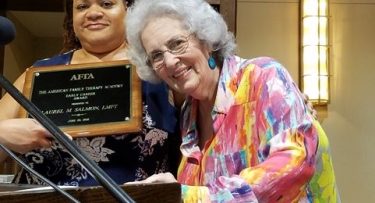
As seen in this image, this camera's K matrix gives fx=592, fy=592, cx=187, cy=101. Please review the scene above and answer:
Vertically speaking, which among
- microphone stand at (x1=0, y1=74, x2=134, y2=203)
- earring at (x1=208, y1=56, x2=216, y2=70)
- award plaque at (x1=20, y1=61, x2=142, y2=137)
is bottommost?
microphone stand at (x1=0, y1=74, x2=134, y2=203)

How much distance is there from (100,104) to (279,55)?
1.90m

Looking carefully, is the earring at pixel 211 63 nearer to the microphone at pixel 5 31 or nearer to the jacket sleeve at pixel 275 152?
the jacket sleeve at pixel 275 152

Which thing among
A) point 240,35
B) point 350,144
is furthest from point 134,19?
point 350,144

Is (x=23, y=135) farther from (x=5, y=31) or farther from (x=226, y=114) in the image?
(x=5, y=31)

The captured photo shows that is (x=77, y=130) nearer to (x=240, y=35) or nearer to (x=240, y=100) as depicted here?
(x=240, y=100)

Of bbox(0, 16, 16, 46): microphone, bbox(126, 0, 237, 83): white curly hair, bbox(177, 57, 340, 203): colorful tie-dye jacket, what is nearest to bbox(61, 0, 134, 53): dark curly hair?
bbox(126, 0, 237, 83): white curly hair

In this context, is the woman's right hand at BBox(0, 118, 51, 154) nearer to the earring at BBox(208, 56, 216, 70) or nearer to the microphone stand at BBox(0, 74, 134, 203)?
the earring at BBox(208, 56, 216, 70)

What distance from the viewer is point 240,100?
4.13ft

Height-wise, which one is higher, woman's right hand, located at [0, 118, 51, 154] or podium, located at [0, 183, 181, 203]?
woman's right hand, located at [0, 118, 51, 154]

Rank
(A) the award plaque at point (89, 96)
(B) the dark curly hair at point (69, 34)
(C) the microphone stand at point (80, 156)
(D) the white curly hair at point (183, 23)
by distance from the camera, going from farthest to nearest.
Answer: (B) the dark curly hair at point (69, 34) → (A) the award plaque at point (89, 96) → (D) the white curly hair at point (183, 23) → (C) the microphone stand at point (80, 156)

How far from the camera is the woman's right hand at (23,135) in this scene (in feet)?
4.43

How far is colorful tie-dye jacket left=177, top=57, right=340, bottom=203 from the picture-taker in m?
1.09

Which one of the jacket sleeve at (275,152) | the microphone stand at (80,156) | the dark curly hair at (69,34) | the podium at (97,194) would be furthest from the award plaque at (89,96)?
the microphone stand at (80,156)

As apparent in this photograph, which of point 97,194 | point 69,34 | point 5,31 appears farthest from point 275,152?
point 69,34
